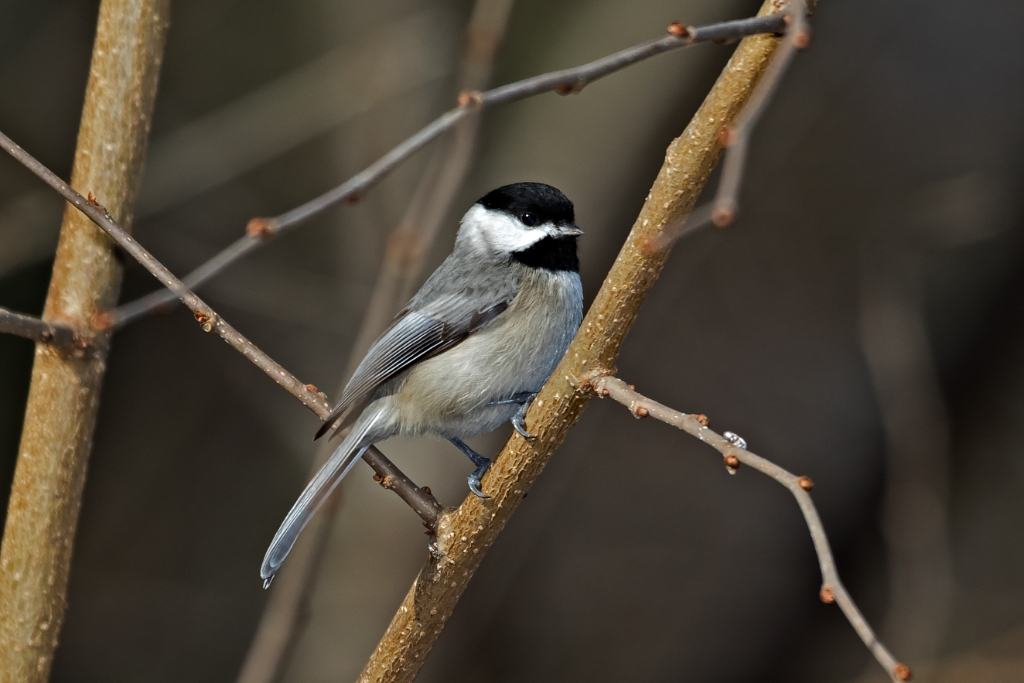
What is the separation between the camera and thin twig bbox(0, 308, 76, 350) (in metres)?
1.79

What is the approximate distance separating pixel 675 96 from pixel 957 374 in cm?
213

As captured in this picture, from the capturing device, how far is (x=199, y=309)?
1.92m

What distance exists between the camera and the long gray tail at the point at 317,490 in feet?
7.78

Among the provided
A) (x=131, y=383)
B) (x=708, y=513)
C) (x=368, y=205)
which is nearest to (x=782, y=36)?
(x=368, y=205)

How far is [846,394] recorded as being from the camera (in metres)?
4.60

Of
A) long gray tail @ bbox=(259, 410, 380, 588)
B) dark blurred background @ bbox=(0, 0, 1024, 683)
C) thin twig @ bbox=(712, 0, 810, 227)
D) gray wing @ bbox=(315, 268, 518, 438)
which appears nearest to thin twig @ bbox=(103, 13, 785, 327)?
thin twig @ bbox=(712, 0, 810, 227)

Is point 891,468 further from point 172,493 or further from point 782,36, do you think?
point 172,493

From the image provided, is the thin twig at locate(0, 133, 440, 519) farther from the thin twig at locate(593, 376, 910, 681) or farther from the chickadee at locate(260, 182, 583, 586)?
the thin twig at locate(593, 376, 910, 681)

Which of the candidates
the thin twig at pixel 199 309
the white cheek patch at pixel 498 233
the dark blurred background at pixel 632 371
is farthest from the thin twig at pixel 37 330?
the dark blurred background at pixel 632 371

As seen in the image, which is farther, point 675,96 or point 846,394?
point 846,394

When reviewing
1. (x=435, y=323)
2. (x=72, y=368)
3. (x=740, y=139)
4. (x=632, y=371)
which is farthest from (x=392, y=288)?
(x=632, y=371)

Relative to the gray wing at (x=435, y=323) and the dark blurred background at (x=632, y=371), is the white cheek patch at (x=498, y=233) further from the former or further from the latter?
the dark blurred background at (x=632, y=371)

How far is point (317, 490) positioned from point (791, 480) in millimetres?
1491

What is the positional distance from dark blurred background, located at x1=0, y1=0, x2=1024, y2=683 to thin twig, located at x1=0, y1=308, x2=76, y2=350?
230 centimetres
